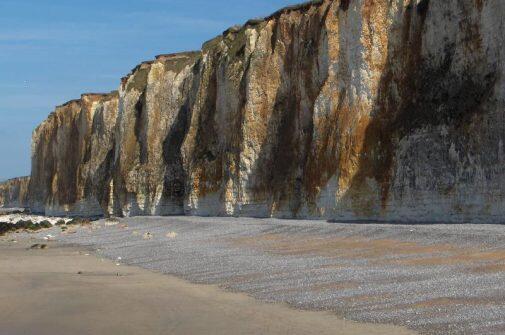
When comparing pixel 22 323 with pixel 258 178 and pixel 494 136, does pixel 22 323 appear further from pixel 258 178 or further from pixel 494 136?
pixel 258 178

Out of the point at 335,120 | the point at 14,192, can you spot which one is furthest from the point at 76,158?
the point at 14,192

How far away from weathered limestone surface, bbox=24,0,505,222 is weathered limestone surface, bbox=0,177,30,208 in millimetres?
88668

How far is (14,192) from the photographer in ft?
496

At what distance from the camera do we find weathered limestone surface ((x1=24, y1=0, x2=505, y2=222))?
2095 cm

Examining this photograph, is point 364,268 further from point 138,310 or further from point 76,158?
point 76,158

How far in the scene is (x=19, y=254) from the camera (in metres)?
24.9

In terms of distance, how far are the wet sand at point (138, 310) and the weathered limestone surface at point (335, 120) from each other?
9.77m

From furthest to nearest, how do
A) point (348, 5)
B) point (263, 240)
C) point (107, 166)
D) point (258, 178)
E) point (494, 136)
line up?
1. point (107, 166)
2. point (258, 178)
3. point (348, 5)
4. point (263, 240)
5. point (494, 136)

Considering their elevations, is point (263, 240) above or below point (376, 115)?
below

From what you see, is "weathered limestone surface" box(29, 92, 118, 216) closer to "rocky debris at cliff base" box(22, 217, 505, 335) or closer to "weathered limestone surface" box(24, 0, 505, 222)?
"weathered limestone surface" box(24, 0, 505, 222)

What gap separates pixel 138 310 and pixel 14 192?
14829 centimetres

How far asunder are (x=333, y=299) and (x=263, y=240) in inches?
442

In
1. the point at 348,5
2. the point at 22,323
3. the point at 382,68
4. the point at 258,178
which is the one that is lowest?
the point at 22,323

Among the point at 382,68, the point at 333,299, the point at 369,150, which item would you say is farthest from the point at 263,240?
the point at 333,299
